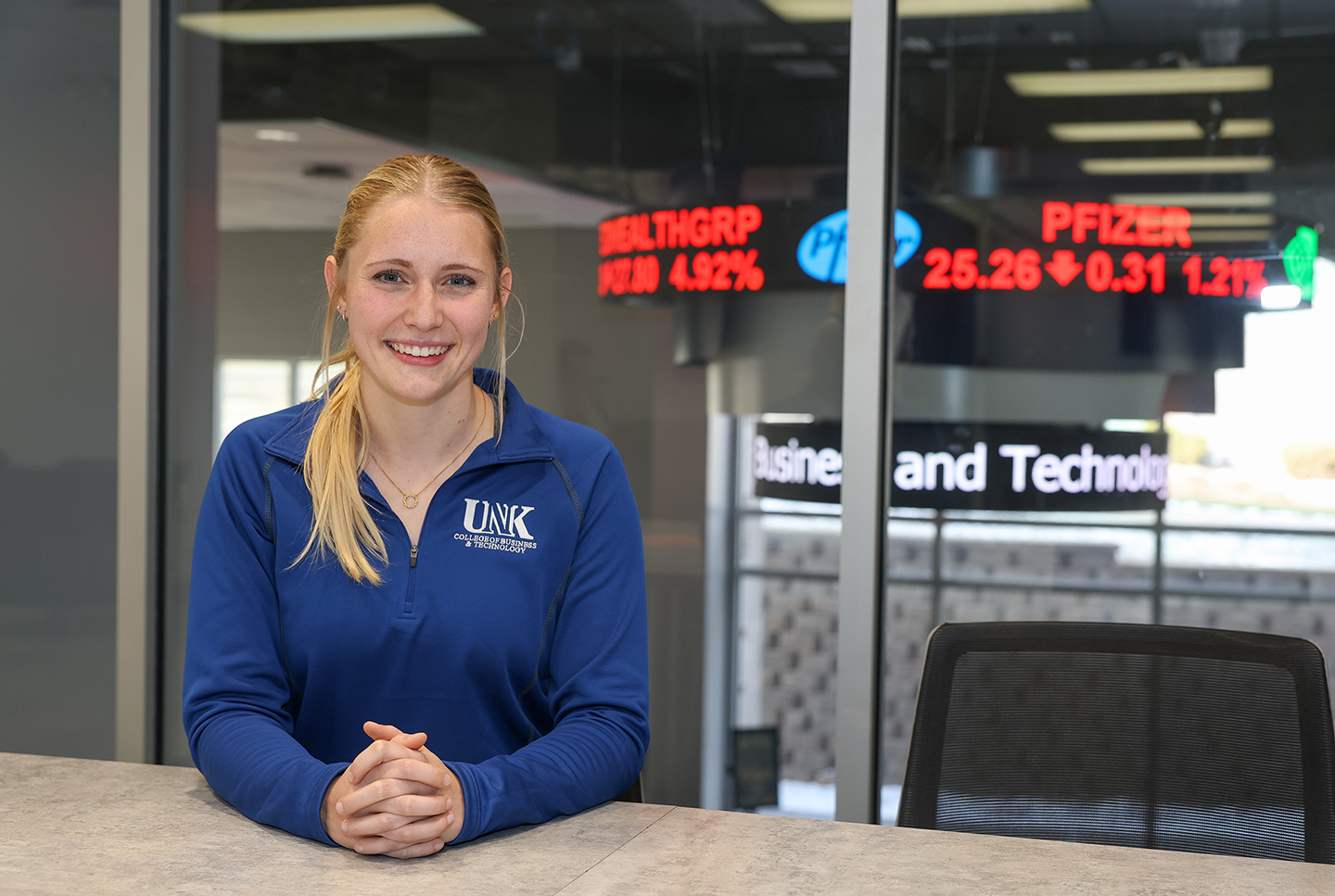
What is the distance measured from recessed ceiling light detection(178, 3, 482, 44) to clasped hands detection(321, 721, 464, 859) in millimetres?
2263

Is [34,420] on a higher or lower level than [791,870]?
higher

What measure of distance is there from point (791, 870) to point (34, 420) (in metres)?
2.49

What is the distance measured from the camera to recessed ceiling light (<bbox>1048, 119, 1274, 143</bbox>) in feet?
8.64

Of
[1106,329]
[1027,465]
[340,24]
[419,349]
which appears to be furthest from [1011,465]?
[340,24]

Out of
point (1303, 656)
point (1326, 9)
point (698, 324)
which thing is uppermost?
point (1326, 9)

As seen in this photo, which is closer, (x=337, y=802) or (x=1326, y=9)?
(x=337, y=802)

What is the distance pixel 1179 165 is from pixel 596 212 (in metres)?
1.34

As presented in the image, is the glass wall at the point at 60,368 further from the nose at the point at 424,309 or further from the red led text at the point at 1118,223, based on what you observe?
the red led text at the point at 1118,223

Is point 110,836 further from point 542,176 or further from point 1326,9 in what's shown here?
point 1326,9

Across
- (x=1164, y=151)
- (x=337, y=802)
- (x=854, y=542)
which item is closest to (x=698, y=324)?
(x=854, y=542)

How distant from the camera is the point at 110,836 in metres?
1.21

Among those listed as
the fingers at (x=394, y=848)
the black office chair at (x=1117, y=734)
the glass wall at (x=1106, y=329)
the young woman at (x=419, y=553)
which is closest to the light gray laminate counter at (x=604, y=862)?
the fingers at (x=394, y=848)

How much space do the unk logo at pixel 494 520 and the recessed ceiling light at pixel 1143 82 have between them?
1.88 metres

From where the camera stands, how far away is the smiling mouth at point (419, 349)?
4.77ft
